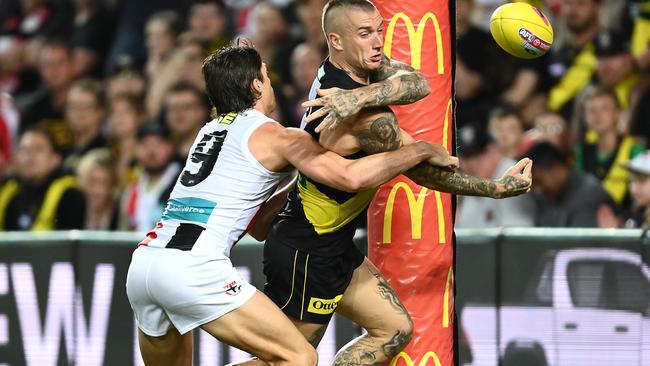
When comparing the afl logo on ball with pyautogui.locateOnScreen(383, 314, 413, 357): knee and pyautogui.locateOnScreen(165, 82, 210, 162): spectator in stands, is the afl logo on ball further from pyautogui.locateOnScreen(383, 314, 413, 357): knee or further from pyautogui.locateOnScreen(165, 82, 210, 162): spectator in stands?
pyautogui.locateOnScreen(165, 82, 210, 162): spectator in stands

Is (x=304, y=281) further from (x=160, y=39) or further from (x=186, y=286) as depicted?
(x=160, y=39)

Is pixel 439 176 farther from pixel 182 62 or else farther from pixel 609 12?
pixel 182 62

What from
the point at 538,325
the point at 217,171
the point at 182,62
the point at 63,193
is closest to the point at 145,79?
the point at 182,62

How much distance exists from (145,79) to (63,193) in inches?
85.0

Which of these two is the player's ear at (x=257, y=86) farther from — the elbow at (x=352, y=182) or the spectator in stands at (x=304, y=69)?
the spectator in stands at (x=304, y=69)

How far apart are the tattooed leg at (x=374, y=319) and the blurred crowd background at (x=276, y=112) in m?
2.95

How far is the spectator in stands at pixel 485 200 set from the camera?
30.5ft

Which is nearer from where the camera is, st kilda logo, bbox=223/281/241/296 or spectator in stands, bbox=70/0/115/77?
st kilda logo, bbox=223/281/241/296

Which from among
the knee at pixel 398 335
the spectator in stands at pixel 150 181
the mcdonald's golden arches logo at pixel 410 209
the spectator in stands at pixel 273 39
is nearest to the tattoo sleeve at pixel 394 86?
the mcdonald's golden arches logo at pixel 410 209

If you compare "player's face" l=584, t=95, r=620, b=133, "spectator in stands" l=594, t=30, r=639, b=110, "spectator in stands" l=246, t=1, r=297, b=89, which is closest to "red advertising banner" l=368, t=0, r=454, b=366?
"player's face" l=584, t=95, r=620, b=133

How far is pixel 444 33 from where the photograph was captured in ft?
22.8

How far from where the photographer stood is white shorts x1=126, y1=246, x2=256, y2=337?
5.91 meters

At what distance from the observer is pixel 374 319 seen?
6387mm

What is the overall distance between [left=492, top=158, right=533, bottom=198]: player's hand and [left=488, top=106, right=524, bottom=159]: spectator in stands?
10.6ft
